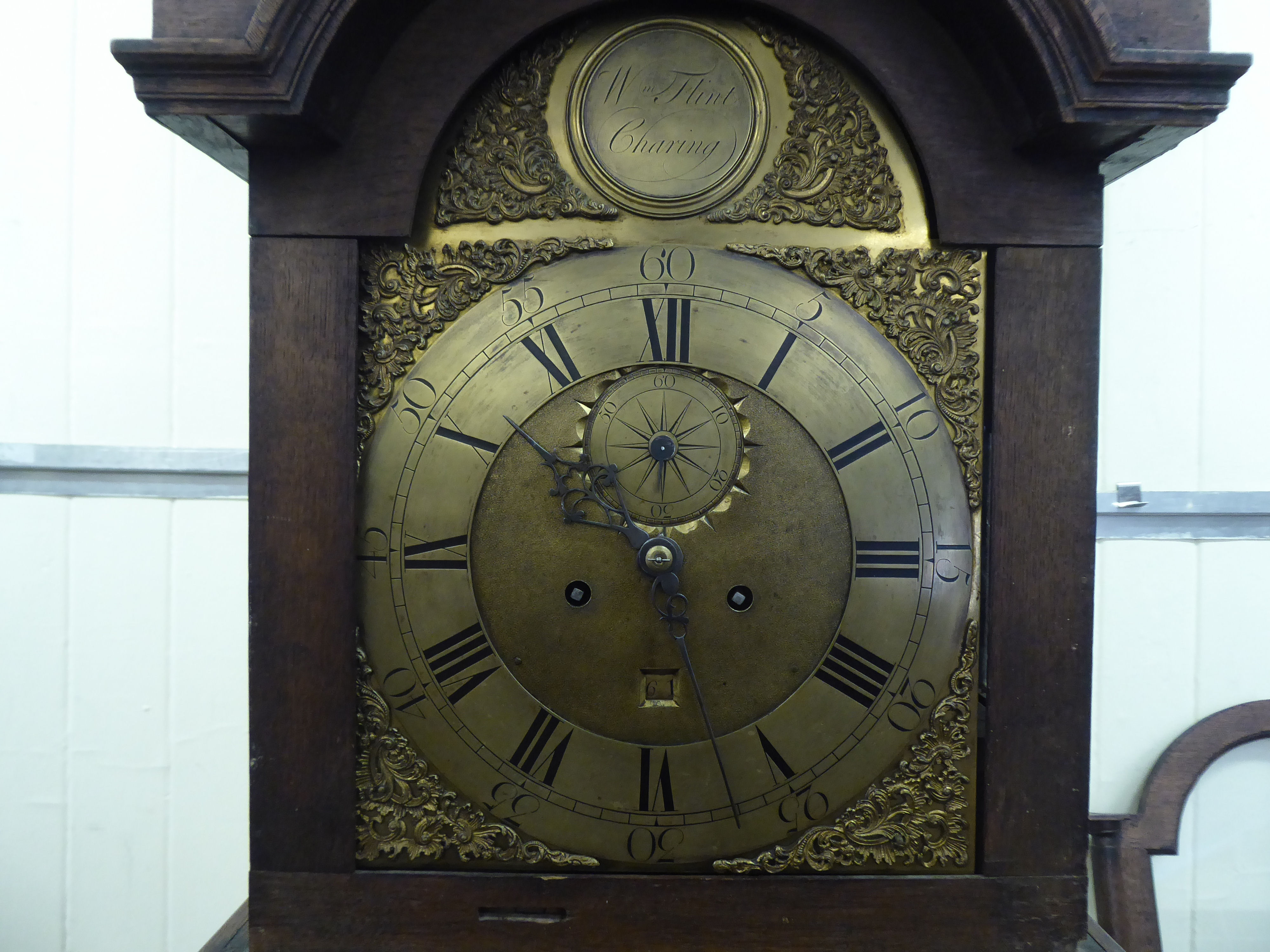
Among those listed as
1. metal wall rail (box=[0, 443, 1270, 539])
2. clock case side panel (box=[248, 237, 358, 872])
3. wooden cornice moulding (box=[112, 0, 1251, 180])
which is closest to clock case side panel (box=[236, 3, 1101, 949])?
clock case side panel (box=[248, 237, 358, 872])

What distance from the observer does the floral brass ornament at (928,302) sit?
119 cm

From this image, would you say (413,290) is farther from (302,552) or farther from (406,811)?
(406,811)

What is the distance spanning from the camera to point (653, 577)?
1157 millimetres

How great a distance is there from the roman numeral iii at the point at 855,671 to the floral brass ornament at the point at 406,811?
1.40 ft

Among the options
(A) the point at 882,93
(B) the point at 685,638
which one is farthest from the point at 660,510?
(A) the point at 882,93

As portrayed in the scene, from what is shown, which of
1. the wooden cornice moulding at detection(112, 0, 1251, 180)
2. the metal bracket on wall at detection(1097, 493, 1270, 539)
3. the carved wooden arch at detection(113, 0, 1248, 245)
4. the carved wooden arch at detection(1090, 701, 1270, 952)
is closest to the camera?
the wooden cornice moulding at detection(112, 0, 1251, 180)

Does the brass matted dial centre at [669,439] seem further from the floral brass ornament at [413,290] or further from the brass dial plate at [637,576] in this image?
the floral brass ornament at [413,290]

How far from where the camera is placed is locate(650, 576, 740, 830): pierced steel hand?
1.15 meters

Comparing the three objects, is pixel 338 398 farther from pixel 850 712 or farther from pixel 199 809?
pixel 199 809

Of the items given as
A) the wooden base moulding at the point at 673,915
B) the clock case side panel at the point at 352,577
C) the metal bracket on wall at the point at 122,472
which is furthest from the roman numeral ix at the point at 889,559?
the metal bracket on wall at the point at 122,472

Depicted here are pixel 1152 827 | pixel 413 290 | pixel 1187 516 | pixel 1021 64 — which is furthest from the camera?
pixel 1187 516

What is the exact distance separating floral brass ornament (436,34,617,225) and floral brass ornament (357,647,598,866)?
0.62 metres

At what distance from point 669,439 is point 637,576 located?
7.3 inches

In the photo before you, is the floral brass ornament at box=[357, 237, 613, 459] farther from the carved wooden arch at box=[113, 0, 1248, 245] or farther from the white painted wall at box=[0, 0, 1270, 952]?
the white painted wall at box=[0, 0, 1270, 952]
